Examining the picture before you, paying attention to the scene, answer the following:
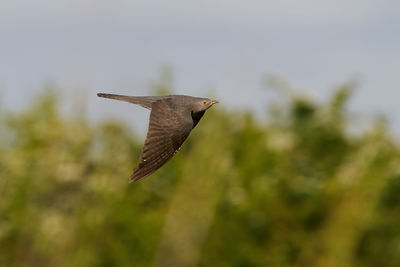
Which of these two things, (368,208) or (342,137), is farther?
(342,137)

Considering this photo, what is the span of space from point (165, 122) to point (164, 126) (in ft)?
0.11

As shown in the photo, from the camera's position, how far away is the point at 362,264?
26.3 m

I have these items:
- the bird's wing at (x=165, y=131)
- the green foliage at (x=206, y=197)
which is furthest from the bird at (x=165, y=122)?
the green foliage at (x=206, y=197)

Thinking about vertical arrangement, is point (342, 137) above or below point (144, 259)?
above

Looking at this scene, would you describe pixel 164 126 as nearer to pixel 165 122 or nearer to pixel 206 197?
pixel 165 122

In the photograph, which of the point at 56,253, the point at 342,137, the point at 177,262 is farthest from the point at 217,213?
the point at 342,137

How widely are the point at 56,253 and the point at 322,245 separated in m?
5.46

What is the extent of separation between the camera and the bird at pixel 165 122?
30.7ft

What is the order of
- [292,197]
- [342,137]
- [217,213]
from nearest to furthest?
[217,213] < [292,197] < [342,137]

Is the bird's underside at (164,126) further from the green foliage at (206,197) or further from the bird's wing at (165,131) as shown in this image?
the green foliage at (206,197)

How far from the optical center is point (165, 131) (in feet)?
31.5

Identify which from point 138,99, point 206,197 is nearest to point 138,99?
point 138,99

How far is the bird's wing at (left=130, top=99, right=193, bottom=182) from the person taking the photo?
937 centimetres

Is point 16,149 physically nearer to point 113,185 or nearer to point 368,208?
point 113,185
